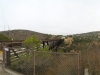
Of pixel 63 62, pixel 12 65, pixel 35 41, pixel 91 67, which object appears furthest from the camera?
pixel 35 41

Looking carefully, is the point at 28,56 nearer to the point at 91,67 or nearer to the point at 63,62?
the point at 63,62

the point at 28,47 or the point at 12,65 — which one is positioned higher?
the point at 28,47

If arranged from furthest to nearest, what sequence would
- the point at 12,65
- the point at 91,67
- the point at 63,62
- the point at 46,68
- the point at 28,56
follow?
the point at 12,65
the point at 28,56
the point at 46,68
the point at 63,62
the point at 91,67

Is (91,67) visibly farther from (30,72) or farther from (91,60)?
(30,72)

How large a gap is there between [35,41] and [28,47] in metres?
0.53

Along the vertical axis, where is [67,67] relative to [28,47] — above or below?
below

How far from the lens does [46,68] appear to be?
735cm

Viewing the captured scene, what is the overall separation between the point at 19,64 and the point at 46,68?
150 cm

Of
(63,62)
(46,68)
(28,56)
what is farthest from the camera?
(28,56)

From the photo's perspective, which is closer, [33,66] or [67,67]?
[67,67]

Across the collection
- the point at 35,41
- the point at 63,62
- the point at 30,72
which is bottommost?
the point at 30,72

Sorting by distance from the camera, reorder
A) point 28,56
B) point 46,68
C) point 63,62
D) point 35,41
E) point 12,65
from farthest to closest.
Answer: point 35,41 → point 12,65 → point 28,56 → point 46,68 → point 63,62

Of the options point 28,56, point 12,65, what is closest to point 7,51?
point 12,65

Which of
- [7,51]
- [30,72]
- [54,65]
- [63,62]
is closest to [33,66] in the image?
[30,72]
